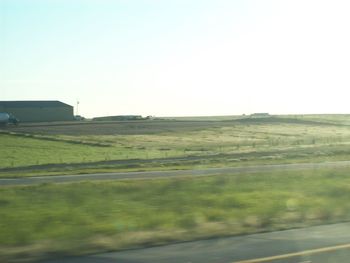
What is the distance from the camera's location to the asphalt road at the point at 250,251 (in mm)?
9805

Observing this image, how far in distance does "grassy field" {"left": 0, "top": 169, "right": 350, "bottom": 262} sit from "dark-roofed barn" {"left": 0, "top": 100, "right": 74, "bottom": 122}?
11059cm

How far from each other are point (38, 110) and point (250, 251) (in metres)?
127

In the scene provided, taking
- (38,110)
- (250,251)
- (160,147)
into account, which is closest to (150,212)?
(250,251)

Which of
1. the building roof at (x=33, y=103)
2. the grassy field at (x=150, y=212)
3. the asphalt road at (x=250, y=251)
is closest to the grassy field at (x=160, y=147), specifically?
the grassy field at (x=150, y=212)

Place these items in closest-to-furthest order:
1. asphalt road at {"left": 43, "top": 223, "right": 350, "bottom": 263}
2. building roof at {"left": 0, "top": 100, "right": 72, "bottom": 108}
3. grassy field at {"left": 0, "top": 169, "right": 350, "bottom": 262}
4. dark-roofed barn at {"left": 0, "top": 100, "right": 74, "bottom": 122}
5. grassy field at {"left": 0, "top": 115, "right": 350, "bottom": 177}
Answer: asphalt road at {"left": 43, "top": 223, "right": 350, "bottom": 263} < grassy field at {"left": 0, "top": 169, "right": 350, "bottom": 262} < grassy field at {"left": 0, "top": 115, "right": 350, "bottom": 177} < dark-roofed barn at {"left": 0, "top": 100, "right": 74, "bottom": 122} < building roof at {"left": 0, "top": 100, "right": 72, "bottom": 108}

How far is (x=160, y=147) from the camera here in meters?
65.5

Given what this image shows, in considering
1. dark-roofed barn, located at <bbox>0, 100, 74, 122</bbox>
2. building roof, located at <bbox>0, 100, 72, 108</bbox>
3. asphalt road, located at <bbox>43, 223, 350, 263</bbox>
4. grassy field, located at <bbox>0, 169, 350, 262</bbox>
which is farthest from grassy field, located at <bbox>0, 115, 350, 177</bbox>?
building roof, located at <bbox>0, 100, 72, 108</bbox>

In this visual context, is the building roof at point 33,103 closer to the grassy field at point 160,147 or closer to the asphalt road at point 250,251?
the grassy field at point 160,147

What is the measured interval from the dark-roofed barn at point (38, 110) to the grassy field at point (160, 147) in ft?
142

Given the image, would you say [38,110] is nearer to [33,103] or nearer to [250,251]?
[33,103]

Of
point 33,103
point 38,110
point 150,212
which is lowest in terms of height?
point 150,212

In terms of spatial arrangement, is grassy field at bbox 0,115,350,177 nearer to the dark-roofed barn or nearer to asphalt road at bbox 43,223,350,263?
asphalt road at bbox 43,223,350,263

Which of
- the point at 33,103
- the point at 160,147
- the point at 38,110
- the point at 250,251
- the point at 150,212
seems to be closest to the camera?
the point at 250,251

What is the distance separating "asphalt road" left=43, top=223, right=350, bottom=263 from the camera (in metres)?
9.80
